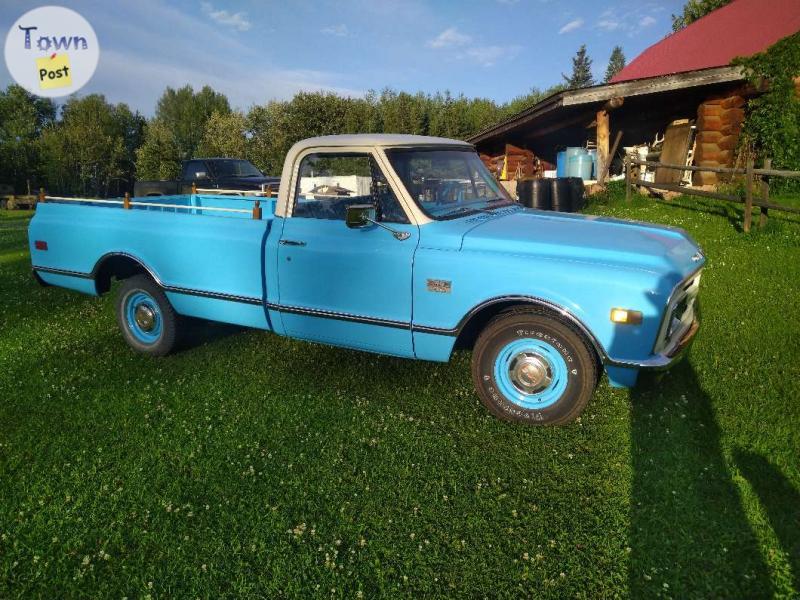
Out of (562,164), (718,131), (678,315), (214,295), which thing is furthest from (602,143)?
(214,295)

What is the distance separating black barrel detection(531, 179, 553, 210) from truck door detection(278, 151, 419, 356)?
9.27ft

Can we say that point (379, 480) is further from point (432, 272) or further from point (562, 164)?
point (562, 164)

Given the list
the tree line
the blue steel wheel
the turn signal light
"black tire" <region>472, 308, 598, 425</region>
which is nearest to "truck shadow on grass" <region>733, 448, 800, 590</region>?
→ "black tire" <region>472, 308, 598, 425</region>

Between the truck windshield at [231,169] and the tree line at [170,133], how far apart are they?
25.8 metres

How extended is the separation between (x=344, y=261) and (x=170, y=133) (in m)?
54.5

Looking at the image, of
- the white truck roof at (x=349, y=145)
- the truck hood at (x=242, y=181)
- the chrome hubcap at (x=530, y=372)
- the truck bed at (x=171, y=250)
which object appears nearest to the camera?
the chrome hubcap at (x=530, y=372)

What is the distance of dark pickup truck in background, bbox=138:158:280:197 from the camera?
567 inches

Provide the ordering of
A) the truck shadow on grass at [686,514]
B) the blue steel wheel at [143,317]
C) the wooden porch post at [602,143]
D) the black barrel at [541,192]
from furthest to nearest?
the wooden porch post at [602,143] → the black barrel at [541,192] → the blue steel wheel at [143,317] → the truck shadow on grass at [686,514]

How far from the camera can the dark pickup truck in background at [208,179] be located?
47.3ft

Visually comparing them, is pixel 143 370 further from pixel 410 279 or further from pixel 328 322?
pixel 410 279

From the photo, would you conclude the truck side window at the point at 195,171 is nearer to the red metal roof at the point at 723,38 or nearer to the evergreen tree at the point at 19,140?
the red metal roof at the point at 723,38

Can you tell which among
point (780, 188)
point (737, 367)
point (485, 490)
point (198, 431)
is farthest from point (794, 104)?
point (198, 431)

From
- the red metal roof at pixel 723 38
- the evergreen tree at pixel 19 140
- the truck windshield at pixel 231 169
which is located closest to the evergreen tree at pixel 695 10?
the red metal roof at pixel 723 38

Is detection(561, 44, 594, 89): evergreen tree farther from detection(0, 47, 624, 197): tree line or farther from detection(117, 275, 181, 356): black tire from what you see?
detection(117, 275, 181, 356): black tire
